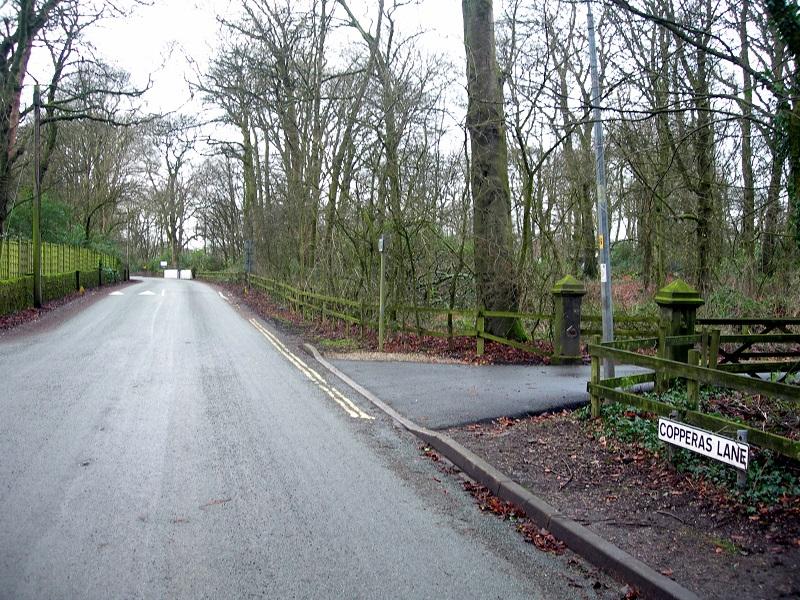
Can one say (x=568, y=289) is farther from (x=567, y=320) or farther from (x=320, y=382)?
(x=320, y=382)

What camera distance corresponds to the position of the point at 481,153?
15.4 meters

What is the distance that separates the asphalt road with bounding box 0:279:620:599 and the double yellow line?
65mm

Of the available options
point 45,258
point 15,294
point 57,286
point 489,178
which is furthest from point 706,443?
point 57,286

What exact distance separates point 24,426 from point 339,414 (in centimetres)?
372

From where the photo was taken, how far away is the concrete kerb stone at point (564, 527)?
4.06m

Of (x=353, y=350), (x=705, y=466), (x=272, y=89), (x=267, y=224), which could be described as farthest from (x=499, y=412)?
(x=267, y=224)

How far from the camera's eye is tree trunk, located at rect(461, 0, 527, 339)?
15.2 meters

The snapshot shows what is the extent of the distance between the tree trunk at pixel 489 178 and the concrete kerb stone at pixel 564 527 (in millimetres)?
7868

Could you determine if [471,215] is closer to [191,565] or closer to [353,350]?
[353,350]

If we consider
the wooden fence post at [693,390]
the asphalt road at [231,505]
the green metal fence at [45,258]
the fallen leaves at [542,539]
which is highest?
the green metal fence at [45,258]

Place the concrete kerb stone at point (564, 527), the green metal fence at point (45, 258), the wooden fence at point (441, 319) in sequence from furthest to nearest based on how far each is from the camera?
the green metal fence at point (45, 258) → the wooden fence at point (441, 319) → the concrete kerb stone at point (564, 527)

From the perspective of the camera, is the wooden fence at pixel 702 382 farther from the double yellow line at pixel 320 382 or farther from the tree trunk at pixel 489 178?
the tree trunk at pixel 489 178

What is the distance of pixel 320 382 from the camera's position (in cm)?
1164

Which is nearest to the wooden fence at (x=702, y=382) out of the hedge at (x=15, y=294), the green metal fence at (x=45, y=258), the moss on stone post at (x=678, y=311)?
the moss on stone post at (x=678, y=311)
